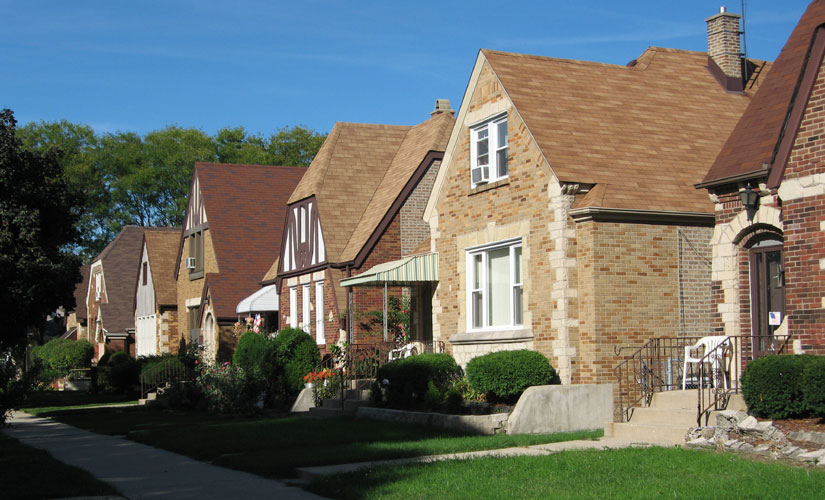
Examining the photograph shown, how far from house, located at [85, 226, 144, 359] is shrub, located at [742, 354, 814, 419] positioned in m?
37.8

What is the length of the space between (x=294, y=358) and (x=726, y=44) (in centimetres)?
1288

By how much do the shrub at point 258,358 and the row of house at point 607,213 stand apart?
2.60 meters

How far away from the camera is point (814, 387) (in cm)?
1176

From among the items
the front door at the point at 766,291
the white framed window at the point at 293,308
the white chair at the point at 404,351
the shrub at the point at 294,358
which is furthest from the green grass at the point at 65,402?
the front door at the point at 766,291

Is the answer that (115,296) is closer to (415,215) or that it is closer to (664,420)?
(415,215)

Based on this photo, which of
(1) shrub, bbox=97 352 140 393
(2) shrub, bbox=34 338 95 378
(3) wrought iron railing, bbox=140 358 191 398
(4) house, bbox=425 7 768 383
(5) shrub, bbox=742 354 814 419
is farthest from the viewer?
(2) shrub, bbox=34 338 95 378

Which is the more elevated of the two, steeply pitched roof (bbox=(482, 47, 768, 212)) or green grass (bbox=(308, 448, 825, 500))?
steeply pitched roof (bbox=(482, 47, 768, 212))

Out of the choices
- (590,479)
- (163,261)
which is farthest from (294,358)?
(163,261)

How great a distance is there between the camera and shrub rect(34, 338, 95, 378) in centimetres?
4769

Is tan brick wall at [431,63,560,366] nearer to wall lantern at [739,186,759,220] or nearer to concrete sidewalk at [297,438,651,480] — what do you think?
wall lantern at [739,186,759,220]

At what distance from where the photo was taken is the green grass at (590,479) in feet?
29.7

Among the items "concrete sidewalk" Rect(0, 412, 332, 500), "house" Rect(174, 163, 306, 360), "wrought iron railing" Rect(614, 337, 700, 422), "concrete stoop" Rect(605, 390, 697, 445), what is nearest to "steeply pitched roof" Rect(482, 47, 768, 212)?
"wrought iron railing" Rect(614, 337, 700, 422)

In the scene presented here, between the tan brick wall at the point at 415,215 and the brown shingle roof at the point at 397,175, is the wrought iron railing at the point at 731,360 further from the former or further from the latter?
the brown shingle roof at the point at 397,175

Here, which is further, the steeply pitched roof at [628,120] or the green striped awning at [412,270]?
the green striped awning at [412,270]
